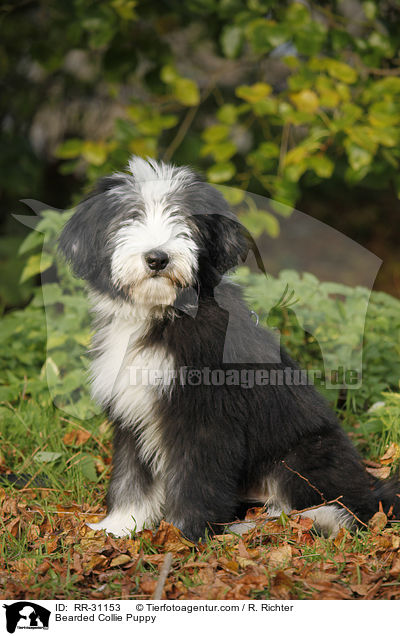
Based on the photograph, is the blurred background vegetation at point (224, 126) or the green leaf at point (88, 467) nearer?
the green leaf at point (88, 467)

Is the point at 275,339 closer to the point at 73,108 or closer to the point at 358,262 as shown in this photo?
the point at 358,262

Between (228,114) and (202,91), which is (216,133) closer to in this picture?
(228,114)

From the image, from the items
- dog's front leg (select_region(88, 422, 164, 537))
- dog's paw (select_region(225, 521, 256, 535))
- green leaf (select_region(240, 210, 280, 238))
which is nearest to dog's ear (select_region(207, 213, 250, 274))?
dog's front leg (select_region(88, 422, 164, 537))

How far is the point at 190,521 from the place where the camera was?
2.65m

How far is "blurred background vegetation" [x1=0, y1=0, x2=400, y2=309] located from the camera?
4512mm

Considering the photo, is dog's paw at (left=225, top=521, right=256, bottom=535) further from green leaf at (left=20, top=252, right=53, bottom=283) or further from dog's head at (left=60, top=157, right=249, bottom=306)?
green leaf at (left=20, top=252, right=53, bottom=283)

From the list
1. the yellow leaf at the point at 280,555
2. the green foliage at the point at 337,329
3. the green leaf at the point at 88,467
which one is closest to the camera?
the yellow leaf at the point at 280,555

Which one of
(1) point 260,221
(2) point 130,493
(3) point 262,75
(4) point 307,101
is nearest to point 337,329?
(1) point 260,221

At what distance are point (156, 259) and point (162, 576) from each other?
1131mm

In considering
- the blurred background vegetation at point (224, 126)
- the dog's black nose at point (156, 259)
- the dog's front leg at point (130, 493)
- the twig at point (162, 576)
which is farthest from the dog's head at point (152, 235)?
the twig at point (162, 576)

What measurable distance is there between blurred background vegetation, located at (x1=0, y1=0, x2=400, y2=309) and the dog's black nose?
100 centimetres

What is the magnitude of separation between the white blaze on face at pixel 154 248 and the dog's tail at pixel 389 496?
1259 mm

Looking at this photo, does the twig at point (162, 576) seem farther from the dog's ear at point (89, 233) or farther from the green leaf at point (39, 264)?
the green leaf at point (39, 264)

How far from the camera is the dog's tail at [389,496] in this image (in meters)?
2.84
